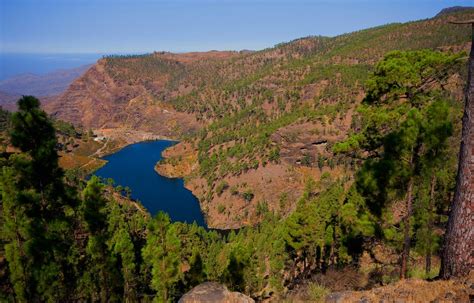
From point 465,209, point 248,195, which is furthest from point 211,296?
point 248,195

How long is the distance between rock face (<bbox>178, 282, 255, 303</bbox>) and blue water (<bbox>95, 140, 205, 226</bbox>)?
100 meters

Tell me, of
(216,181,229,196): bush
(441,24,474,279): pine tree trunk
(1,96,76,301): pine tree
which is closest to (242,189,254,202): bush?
(216,181,229,196): bush

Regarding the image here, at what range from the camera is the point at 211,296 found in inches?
552

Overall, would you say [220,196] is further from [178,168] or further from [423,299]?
[423,299]

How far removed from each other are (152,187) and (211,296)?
140m

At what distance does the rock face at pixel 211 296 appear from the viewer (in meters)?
13.8

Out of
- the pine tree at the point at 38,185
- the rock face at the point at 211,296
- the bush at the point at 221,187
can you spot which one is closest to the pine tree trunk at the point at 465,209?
the rock face at the point at 211,296

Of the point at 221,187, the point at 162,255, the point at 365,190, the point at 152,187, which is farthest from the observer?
the point at 152,187

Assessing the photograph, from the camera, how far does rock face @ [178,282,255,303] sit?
45.3 feet

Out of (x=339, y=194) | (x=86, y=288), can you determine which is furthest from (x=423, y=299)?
(x=339, y=194)

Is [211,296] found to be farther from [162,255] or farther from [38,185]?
[162,255]

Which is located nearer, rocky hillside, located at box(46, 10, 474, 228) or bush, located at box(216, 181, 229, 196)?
rocky hillside, located at box(46, 10, 474, 228)

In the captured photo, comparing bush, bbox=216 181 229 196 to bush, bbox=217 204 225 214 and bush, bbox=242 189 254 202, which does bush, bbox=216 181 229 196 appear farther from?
bush, bbox=242 189 254 202

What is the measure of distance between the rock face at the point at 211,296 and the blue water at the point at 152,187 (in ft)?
328
